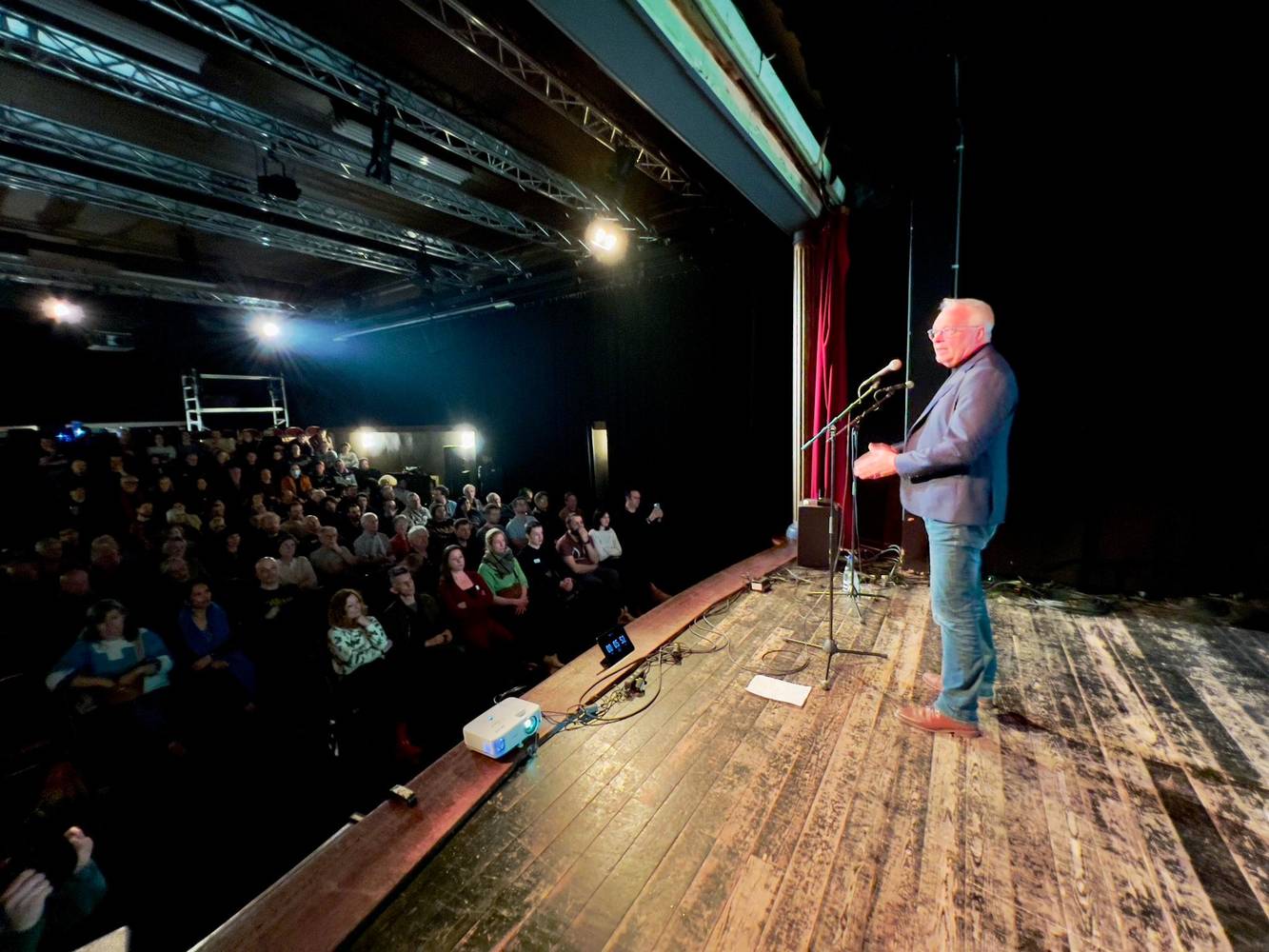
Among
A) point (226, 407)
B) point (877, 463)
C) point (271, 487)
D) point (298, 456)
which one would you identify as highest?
point (226, 407)

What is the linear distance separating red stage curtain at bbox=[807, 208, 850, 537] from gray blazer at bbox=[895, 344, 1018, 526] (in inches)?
95.6

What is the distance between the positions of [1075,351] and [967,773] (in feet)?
10.5

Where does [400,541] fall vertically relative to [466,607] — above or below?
above

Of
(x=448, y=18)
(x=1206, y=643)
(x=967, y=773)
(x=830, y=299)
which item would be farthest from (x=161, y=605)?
(x=1206, y=643)

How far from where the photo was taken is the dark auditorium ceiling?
2949mm

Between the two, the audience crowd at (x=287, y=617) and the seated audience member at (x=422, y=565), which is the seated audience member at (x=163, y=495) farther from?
the seated audience member at (x=422, y=565)

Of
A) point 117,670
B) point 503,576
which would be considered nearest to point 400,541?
point 503,576

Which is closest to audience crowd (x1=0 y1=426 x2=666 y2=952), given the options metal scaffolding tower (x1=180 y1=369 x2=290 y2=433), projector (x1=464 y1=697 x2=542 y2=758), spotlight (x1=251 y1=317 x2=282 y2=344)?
projector (x1=464 y1=697 x2=542 y2=758)

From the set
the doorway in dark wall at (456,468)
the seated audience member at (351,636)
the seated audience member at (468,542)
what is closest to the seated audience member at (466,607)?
the seated audience member at (351,636)

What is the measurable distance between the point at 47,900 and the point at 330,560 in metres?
3.22

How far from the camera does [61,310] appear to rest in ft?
25.9

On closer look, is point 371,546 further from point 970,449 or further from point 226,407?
point 226,407

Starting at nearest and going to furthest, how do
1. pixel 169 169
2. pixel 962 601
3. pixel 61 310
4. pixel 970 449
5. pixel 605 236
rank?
pixel 970 449 → pixel 962 601 → pixel 169 169 → pixel 605 236 → pixel 61 310

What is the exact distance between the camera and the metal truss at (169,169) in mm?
3607
